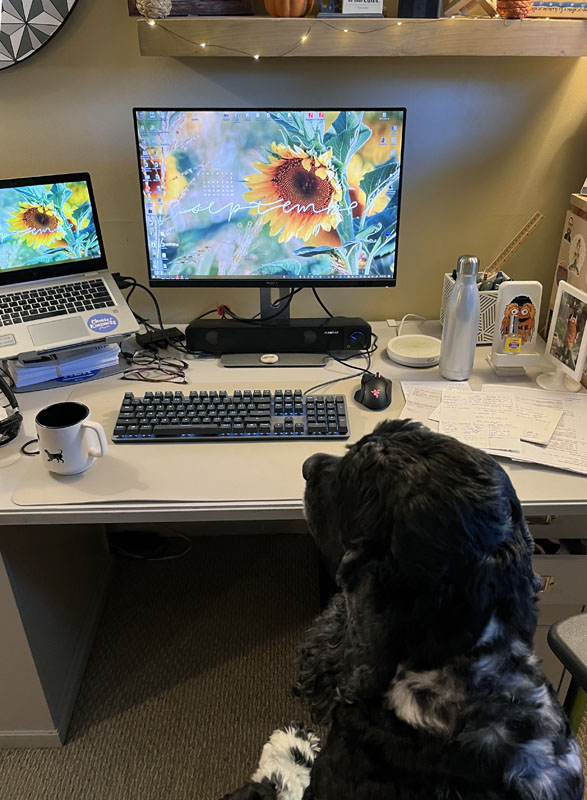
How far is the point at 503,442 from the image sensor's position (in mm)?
1306

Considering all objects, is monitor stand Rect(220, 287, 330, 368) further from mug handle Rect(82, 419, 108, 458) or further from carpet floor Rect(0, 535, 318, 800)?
carpet floor Rect(0, 535, 318, 800)

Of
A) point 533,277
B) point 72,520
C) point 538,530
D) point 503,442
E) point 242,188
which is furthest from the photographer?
point 533,277

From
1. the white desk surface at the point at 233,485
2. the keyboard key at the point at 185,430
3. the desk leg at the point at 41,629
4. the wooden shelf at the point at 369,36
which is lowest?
the desk leg at the point at 41,629

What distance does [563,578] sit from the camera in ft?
4.70

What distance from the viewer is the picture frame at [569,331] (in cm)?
149

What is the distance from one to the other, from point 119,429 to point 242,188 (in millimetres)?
639

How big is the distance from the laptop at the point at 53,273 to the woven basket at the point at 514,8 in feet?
3.29

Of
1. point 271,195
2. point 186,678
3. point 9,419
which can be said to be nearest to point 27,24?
point 271,195

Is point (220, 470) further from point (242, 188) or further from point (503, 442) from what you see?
point (242, 188)

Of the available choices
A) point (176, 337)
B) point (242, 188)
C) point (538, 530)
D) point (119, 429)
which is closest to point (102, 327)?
point (176, 337)

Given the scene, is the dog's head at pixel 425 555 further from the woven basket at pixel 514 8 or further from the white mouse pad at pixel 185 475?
the woven basket at pixel 514 8

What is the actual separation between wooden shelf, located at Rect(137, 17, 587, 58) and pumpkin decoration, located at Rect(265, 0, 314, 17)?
0.04 metres

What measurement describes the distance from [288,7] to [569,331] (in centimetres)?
96

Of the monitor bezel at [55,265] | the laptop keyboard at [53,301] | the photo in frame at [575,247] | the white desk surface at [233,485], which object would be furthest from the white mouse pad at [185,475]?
the photo in frame at [575,247]
